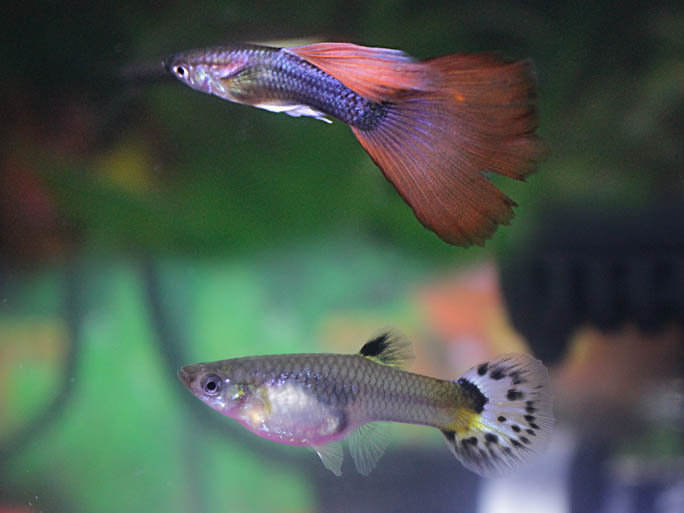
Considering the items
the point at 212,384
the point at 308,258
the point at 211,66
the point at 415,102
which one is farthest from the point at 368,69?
the point at 212,384

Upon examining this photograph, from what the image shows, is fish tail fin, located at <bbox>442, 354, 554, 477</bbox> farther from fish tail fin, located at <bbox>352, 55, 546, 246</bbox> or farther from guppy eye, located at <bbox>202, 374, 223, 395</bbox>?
guppy eye, located at <bbox>202, 374, 223, 395</bbox>

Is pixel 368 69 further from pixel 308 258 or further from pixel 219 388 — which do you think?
pixel 219 388

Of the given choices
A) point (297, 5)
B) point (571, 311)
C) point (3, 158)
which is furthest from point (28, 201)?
point (571, 311)

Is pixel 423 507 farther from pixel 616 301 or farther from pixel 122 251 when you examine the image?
pixel 122 251

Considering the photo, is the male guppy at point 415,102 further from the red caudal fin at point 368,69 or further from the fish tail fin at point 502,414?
the fish tail fin at point 502,414

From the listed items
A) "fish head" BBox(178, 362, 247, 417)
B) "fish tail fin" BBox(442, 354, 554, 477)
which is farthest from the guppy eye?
"fish tail fin" BBox(442, 354, 554, 477)

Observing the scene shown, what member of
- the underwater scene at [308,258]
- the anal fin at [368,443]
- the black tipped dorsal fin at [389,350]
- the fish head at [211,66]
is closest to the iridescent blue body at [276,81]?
the fish head at [211,66]
